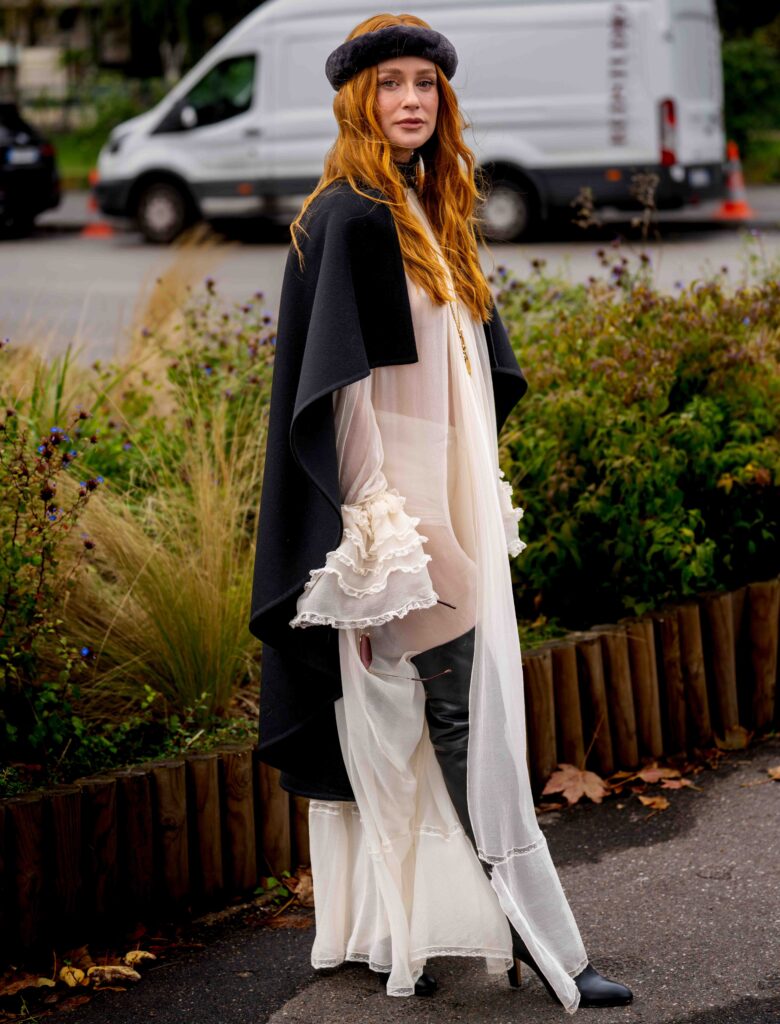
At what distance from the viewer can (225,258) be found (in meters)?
11.1

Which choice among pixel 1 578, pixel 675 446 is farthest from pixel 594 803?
pixel 1 578

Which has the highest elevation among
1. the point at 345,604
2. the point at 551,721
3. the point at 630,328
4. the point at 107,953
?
the point at 630,328

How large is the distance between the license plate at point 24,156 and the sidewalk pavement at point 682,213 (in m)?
1.45

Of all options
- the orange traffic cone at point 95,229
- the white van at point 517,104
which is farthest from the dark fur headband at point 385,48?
the orange traffic cone at point 95,229

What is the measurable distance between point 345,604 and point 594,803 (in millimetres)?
1590

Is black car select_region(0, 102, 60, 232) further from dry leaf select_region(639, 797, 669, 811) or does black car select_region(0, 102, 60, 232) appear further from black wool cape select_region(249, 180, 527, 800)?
black wool cape select_region(249, 180, 527, 800)

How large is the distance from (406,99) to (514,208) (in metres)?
13.4

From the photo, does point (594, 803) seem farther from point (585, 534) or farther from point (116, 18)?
point (116, 18)

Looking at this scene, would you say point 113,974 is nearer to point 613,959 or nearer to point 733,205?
point 613,959

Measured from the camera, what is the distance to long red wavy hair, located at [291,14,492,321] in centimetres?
302

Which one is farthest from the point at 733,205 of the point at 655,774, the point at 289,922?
the point at 289,922

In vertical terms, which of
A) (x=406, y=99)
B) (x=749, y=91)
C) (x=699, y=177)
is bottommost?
(x=406, y=99)

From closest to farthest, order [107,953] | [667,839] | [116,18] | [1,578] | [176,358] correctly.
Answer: [107,953] < [1,578] < [667,839] < [176,358] < [116,18]

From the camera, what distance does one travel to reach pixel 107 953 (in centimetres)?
356
